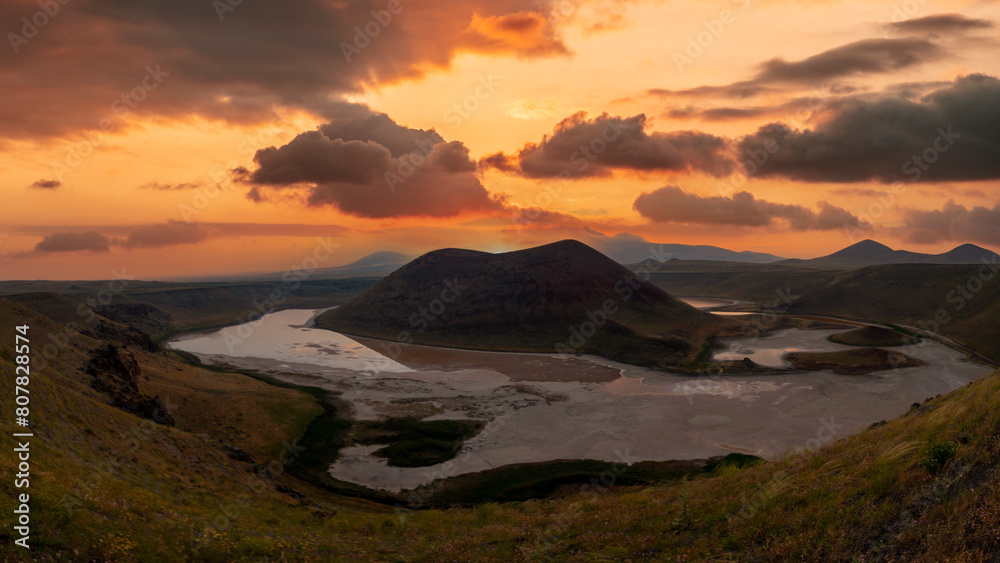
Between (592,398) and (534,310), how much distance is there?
6739cm

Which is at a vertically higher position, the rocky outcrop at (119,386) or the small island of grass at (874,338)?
the rocky outcrop at (119,386)

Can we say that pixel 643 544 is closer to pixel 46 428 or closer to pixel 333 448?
pixel 46 428

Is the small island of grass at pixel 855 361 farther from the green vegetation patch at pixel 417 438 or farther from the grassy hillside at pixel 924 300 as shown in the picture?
the green vegetation patch at pixel 417 438

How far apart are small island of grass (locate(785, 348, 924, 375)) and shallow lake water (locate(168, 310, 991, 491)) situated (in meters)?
2.77

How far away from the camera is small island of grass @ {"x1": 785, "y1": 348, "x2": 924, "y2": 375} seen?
87188mm

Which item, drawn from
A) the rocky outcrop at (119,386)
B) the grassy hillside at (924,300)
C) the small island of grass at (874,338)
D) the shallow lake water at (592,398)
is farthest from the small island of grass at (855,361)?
the rocky outcrop at (119,386)

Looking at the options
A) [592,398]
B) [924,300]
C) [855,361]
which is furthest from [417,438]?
[924,300]

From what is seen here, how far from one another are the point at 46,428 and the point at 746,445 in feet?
197

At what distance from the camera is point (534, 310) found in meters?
139

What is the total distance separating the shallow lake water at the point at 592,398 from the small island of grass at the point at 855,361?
9.07 feet

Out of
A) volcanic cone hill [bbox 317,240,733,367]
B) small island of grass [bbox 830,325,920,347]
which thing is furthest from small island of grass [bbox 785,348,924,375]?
volcanic cone hill [bbox 317,240,733,367]

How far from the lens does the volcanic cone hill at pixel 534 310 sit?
118m

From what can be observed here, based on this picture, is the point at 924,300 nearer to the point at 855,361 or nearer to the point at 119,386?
the point at 855,361

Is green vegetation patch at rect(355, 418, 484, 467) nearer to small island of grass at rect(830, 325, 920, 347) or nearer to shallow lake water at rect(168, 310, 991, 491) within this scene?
shallow lake water at rect(168, 310, 991, 491)
